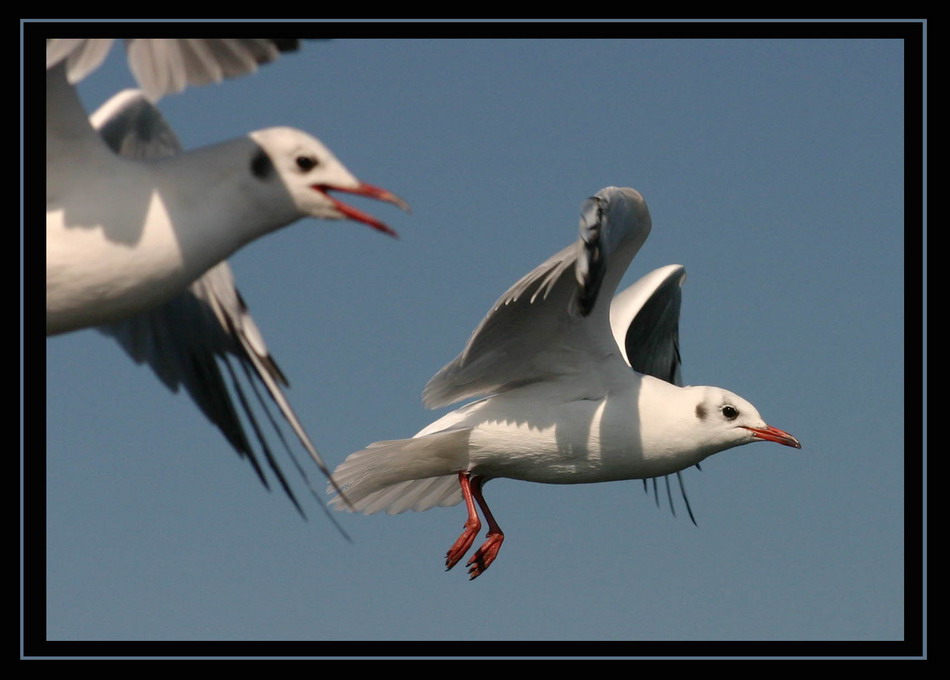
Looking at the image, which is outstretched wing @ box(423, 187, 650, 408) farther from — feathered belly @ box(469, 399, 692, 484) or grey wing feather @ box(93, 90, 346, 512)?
grey wing feather @ box(93, 90, 346, 512)

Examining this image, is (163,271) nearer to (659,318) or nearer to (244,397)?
(244,397)

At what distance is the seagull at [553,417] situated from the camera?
5645mm

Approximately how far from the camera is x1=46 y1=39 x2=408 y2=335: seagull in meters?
3.57

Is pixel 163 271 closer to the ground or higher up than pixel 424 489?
higher up

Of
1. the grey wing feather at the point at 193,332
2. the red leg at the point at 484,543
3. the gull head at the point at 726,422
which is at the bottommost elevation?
the red leg at the point at 484,543

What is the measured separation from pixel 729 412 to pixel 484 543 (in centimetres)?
115

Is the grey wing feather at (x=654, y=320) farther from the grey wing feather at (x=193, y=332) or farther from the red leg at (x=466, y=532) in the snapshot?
the grey wing feather at (x=193, y=332)

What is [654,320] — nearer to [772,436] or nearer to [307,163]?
[772,436]

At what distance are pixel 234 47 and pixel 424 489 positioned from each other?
323 centimetres

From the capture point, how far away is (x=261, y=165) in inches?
142

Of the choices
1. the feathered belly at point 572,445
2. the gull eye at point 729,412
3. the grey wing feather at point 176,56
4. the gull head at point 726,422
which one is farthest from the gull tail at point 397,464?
Result: the grey wing feather at point 176,56

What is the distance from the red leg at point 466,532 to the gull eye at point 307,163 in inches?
101
